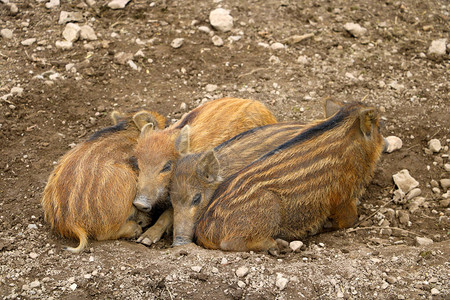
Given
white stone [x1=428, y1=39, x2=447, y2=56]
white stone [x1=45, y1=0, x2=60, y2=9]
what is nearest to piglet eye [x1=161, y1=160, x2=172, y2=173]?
white stone [x1=45, y1=0, x2=60, y2=9]

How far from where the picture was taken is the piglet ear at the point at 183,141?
481 cm

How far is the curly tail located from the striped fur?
29.1 inches

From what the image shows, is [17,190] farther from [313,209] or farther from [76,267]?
[313,209]

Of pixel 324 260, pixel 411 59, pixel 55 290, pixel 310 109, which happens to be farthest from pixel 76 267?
pixel 411 59

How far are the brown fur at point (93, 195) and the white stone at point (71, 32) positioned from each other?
239 centimetres

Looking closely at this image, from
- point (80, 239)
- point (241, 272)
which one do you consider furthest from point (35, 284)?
point (241, 272)

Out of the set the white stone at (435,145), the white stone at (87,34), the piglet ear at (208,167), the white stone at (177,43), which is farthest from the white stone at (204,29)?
the white stone at (435,145)

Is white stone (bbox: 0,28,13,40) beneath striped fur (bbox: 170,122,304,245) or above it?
above

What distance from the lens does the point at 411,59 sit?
648 cm

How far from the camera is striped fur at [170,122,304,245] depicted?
4.46 meters

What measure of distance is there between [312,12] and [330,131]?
308 centimetres

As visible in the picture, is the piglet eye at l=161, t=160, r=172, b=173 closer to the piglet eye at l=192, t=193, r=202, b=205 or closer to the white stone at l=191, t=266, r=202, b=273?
the piglet eye at l=192, t=193, r=202, b=205

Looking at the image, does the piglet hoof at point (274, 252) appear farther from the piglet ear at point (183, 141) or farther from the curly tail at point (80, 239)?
the curly tail at point (80, 239)

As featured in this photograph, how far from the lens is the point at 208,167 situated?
4.47 metres
